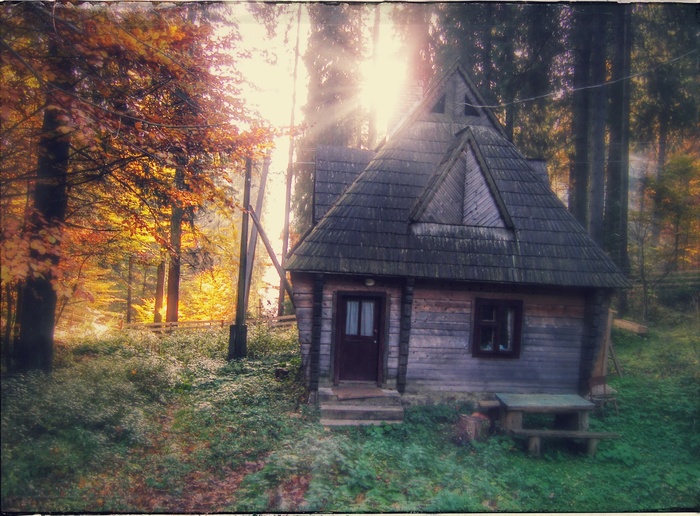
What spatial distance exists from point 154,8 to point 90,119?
7.93ft

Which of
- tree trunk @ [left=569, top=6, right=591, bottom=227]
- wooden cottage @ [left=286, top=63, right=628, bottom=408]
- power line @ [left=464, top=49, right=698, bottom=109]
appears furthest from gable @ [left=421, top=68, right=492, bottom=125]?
tree trunk @ [left=569, top=6, right=591, bottom=227]

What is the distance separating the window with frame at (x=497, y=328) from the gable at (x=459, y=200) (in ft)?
5.86

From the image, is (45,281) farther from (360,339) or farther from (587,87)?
(587,87)

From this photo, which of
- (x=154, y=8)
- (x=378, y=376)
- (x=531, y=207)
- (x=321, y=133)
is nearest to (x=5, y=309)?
(x=154, y=8)

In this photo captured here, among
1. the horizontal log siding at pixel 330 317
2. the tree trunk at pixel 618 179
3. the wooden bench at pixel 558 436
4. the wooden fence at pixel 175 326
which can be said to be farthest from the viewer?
the wooden fence at pixel 175 326

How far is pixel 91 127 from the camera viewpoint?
5578 mm

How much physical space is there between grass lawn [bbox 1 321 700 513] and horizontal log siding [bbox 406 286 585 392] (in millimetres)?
848

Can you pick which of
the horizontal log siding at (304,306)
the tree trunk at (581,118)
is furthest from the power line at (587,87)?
the horizontal log siding at (304,306)

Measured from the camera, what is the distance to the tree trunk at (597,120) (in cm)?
1309

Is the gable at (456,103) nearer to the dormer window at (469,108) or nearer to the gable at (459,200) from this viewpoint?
the dormer window at (469,108)

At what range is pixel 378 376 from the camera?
342 inches

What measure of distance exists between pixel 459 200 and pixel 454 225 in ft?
2.08

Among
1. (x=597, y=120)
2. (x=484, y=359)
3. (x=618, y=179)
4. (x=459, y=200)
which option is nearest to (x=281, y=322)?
(x=484, y=359)

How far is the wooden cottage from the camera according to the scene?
332 inches
